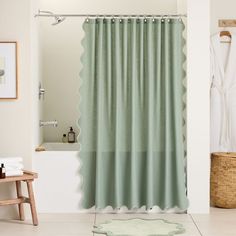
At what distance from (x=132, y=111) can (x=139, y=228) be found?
3.50 ft

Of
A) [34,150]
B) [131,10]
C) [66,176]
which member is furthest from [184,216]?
[131,10]

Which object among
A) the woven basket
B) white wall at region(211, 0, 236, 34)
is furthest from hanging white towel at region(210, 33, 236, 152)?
the woven basket

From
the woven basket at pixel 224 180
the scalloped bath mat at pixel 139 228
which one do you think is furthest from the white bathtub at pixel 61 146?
the woven basket at pixel 224 180

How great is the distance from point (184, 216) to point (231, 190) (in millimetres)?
649

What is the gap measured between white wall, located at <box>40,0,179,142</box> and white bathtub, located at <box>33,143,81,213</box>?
936mm

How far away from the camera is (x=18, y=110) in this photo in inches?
191

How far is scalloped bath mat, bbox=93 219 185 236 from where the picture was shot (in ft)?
14.2

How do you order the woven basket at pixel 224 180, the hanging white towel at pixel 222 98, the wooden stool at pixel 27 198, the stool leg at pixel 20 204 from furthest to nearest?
1. the hanging white towel at pixel 222 98
2. the woven basket at pixel 224 180
3. the stool leg at pixel 20 204
4. the wooden stool at pixel 27 198

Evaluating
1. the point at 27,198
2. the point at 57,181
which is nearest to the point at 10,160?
the point at 27,198

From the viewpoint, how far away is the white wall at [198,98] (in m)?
5.01

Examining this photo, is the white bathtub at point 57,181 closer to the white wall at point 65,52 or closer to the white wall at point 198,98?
the white wall at point 65,52

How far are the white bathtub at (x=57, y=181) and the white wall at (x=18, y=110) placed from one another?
0.64ft

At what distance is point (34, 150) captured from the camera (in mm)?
4965

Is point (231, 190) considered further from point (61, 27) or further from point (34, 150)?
point (61, 27)
